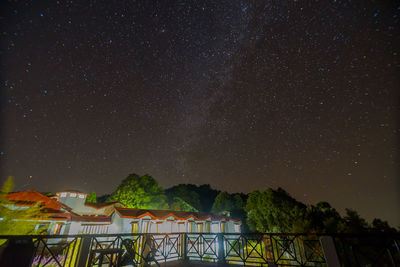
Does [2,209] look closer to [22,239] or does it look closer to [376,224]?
[22,239]

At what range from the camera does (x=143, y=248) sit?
21.8ft

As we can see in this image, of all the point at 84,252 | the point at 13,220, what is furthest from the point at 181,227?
the point at 84,252

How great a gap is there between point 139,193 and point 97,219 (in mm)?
14853

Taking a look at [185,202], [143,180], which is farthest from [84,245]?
[185,202]

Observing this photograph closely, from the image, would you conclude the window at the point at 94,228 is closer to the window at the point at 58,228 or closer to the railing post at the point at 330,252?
the window at the point at 58,228

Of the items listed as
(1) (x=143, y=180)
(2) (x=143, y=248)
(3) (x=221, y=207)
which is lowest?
(2) (x=143, y=248)

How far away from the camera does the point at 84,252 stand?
5254mm

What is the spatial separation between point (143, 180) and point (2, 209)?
77.5ft

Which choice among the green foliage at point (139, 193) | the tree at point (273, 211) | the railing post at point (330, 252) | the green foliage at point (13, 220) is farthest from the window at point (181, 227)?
the tree at point (273, 211)

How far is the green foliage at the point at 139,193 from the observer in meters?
31.0

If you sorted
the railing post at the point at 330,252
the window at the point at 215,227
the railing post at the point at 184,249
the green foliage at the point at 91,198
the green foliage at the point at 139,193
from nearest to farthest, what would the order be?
the railing post at the point at 330,252 → the railing post at the point at 184,249 → the window at the point at 215,227 → the green foliage at the point at 139,193 → the green foliage at the point at 91,198

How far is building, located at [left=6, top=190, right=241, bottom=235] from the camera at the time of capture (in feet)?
47.6

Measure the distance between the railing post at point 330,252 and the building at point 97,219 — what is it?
1487 centimetres

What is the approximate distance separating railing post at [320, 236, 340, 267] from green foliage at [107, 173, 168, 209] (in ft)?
100
